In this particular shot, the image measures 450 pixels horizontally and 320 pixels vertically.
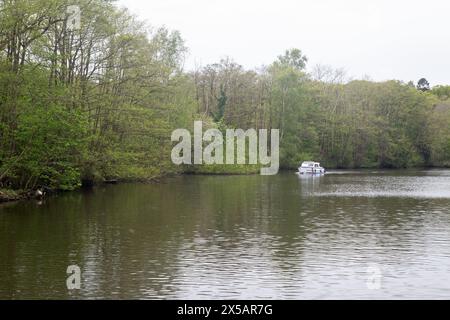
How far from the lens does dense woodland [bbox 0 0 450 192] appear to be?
34.5m

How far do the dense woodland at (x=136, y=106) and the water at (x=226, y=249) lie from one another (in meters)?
4.52

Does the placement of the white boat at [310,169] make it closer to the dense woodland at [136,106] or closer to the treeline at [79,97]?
the dense woodland at [136,106]

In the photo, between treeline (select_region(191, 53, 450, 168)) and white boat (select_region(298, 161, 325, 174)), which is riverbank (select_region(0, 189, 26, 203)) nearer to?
white boat (select_region(298, 161, 325, 174))

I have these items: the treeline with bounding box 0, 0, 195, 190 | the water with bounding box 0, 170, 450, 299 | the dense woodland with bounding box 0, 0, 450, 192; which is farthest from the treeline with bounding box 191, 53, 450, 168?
the water with bounding box 0, 170, 450, 299

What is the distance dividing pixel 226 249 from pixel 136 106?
32.2 m

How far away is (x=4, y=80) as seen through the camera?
33406 mm

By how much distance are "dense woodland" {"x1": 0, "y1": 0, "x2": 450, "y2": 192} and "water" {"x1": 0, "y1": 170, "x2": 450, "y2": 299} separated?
4.52m

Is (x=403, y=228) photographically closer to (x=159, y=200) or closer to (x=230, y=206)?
(x=230, y=206)

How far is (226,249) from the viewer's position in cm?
1964

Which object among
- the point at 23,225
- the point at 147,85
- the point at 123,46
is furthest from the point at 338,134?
the point at 23,225

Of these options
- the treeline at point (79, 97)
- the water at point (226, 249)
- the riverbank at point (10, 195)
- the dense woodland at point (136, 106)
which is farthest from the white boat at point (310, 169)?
the riverbank at point (10, 195)

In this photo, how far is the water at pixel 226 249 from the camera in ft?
47.3

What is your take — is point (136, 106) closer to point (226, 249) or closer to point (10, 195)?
point (10, 195)

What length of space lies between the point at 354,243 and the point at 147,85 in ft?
113
